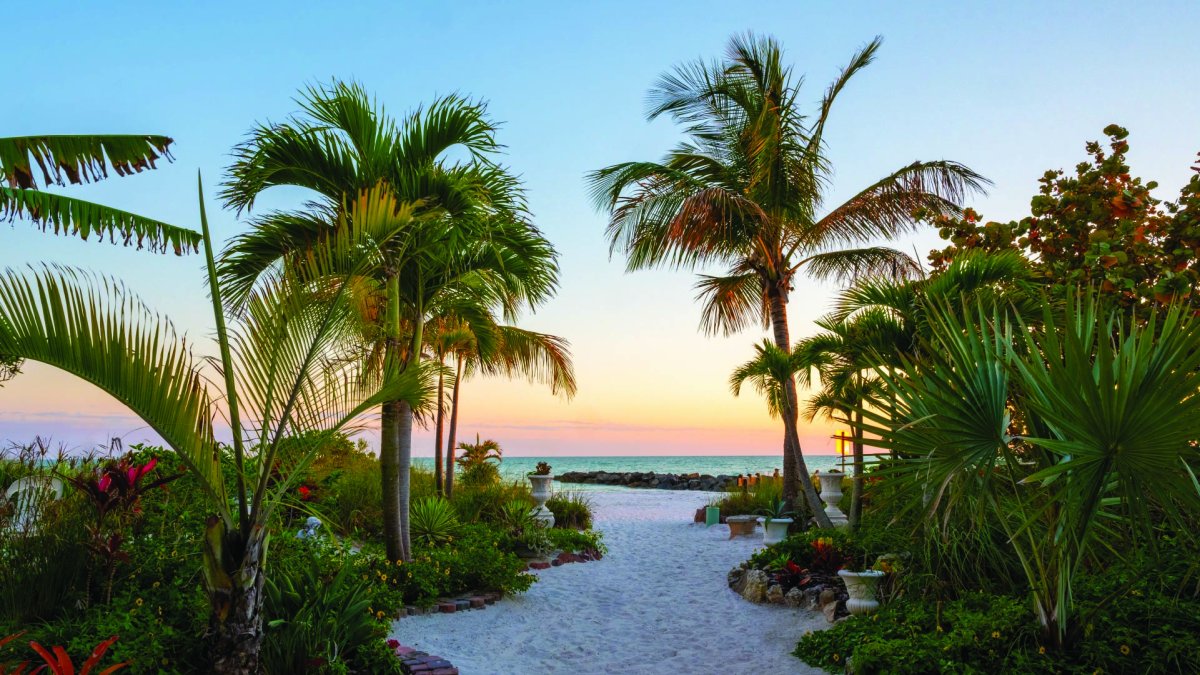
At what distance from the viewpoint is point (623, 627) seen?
7.71m

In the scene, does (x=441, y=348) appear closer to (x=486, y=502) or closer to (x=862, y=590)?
(x=486, y=502)

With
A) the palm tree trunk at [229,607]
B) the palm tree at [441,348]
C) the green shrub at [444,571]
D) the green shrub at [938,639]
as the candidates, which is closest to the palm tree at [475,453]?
the palm tree at [441,348]

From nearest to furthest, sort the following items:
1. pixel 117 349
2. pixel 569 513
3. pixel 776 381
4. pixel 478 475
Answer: pixel 117 349
pixel 776 381
pixel 569 513
pixel 478 475

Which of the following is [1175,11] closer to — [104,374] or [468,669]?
[468,669]

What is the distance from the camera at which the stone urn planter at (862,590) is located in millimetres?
6734

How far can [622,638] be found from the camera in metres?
7.28

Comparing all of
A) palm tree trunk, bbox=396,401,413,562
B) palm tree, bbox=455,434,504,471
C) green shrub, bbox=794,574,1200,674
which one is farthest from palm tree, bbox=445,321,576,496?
green shrub, bbox=794,574,1200,674

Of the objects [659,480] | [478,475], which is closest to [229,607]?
[478,475]

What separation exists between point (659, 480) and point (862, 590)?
26.4 meters

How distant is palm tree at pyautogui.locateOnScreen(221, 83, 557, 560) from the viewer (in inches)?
322

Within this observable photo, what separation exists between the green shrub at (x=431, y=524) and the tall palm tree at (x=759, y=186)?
5.66 m

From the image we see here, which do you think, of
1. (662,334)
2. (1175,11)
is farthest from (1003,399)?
(662,334)

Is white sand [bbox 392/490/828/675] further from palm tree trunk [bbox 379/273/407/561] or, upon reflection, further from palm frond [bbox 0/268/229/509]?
palm frond [bbox 0/268/229/509]

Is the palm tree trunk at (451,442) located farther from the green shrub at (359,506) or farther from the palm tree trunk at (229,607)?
the palm tree trunk at (229,607)
